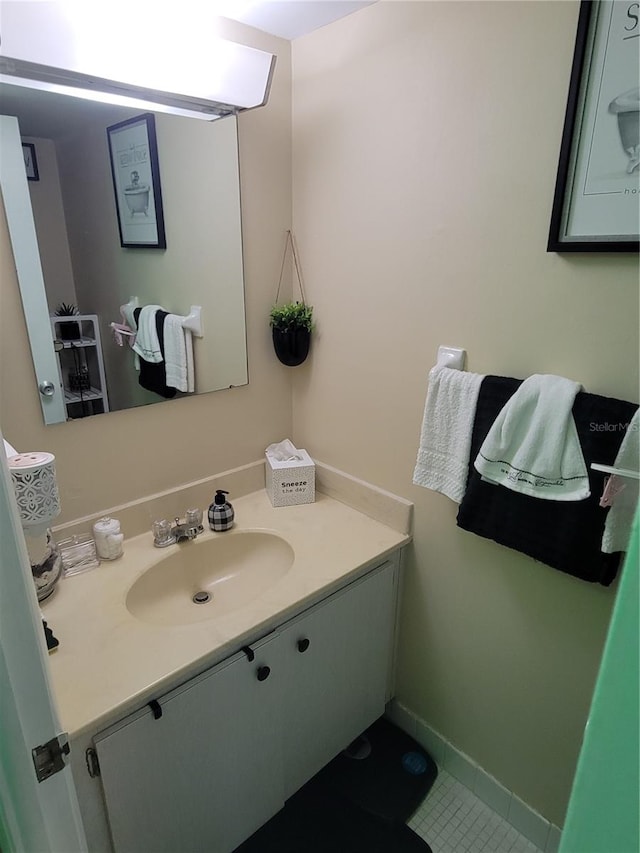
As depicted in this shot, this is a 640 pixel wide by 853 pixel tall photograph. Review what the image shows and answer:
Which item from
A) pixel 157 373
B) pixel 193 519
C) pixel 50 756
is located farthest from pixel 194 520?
pixel 50 756

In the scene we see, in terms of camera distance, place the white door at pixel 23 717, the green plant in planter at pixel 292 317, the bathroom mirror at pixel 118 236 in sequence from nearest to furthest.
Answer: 1. the white door at pixel 23 717
2. the bathroom mirror at pixel 118 236
3. the green plant in planter at pixel 292 317

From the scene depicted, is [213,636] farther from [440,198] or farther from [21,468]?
[440,198]

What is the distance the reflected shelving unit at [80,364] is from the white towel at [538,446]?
97cm

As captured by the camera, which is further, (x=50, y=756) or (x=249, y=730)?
(x=249, y=730)

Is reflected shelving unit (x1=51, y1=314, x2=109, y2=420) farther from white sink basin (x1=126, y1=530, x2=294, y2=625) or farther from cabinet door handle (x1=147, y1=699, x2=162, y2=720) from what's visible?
cabinet door handle (x1=147, y1=699, x2=162, y2=720)

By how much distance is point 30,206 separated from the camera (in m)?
1.08

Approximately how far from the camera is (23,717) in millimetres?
659

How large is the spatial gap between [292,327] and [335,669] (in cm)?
102

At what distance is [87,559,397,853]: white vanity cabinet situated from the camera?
3.30 feet

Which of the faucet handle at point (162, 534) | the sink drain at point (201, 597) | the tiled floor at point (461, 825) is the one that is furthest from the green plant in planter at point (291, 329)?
the tiled floor at point (461, 825)

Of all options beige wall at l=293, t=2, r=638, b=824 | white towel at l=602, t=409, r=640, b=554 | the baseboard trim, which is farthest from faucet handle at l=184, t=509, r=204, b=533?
white towel at l=602, t=409, r=640, b=554

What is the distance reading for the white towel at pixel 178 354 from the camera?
1.39m

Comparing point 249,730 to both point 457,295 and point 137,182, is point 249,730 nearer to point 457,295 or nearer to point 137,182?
point 457,295

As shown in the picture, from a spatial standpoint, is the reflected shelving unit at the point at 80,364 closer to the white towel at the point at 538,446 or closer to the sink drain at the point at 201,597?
the sink drain at the point at 201,597
